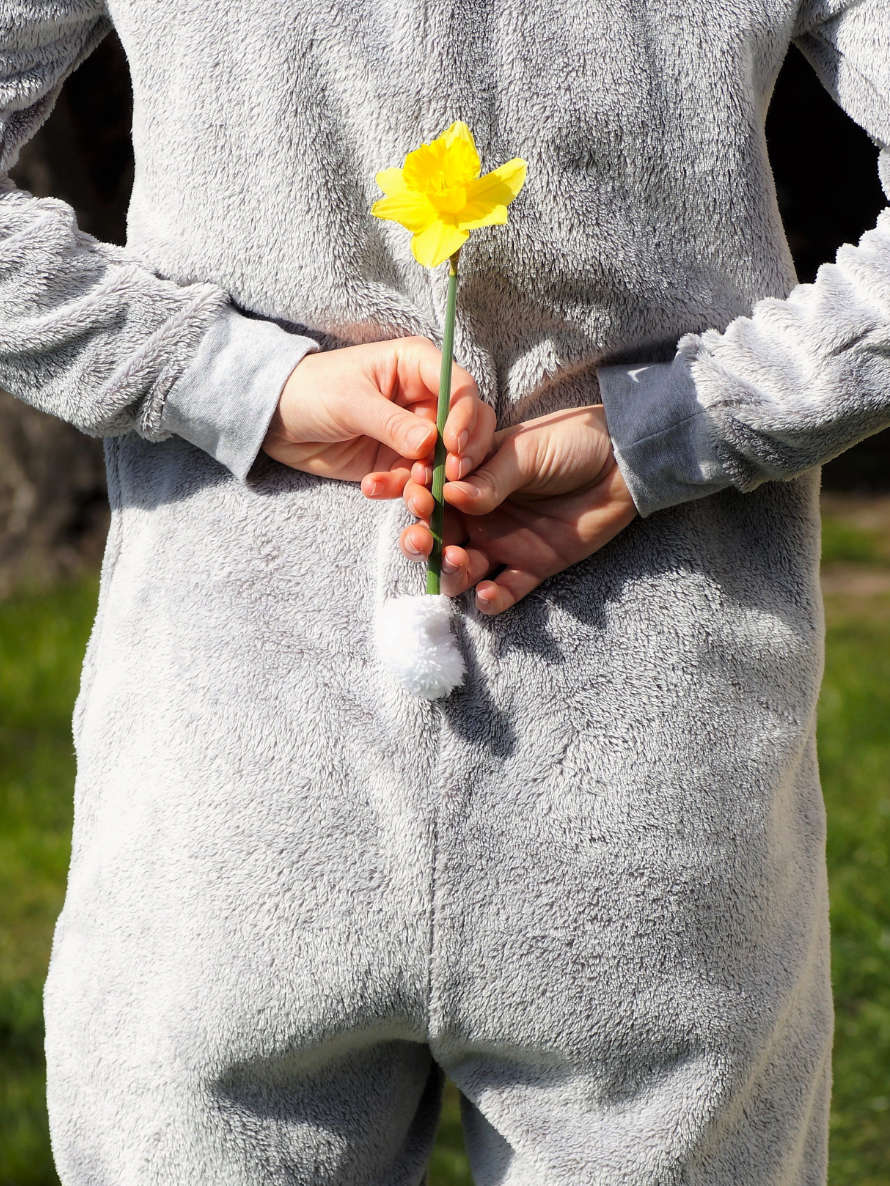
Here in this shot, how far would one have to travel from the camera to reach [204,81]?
1080mm

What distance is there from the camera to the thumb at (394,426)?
105 cm

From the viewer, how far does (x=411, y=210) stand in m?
0.96

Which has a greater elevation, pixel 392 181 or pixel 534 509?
pixel 392 181

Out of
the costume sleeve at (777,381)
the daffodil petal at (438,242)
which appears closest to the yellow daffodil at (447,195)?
the daffodil petal at (438,242)

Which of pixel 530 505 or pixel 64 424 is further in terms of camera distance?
pixel 64 424

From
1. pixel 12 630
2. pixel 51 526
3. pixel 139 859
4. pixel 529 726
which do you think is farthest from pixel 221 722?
pixel 51 526

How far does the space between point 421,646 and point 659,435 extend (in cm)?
25

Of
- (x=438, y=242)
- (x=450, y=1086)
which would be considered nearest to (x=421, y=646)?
(x=438, y=242)

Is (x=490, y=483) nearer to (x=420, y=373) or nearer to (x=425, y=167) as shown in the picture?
(x=420, y=373)

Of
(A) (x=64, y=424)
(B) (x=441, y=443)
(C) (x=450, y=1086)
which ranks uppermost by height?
(B) (x=441, y=443)

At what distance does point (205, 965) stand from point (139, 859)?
10 centimetres

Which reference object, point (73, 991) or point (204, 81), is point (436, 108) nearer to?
point (204, 81)

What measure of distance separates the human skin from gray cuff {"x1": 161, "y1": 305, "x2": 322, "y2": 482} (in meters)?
0.11

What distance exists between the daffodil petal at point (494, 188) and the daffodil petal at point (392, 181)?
0.05m
